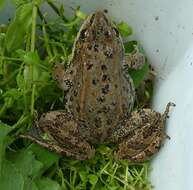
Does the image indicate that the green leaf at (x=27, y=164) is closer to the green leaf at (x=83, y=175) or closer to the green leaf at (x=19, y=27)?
the green leaf at (x=83, y=175)

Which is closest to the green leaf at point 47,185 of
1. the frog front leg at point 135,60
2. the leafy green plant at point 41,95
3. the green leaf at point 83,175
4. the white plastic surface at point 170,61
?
the leafy green plant at point 41,95

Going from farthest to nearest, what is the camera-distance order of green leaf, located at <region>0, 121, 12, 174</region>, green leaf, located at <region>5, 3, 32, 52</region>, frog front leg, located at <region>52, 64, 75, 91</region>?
frog front leg, located at <region>52, 64, 75, 91</region> → green leaf, located at <region>5, 3, 32, 52</region> → green leaf, located at <region>0, 121, 12, 174</region>

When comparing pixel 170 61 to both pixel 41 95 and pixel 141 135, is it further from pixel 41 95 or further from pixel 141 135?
pixel 41 95

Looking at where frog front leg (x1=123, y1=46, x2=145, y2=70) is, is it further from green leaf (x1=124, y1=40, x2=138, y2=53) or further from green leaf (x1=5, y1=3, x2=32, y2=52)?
green leaf (x1=5, y1=3, x2=32, y2=52)

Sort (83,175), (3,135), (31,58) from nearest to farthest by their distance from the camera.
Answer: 1. (3,135)
2. (31,58)
3. (83,175)

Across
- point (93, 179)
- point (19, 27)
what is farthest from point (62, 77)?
point (93, 179)

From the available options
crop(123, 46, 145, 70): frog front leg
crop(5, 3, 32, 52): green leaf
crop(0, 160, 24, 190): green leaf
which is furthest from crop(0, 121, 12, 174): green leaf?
crop(123, 46, 145, 70): frog front leg

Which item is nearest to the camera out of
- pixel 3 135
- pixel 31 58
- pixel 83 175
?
pixel 3 135

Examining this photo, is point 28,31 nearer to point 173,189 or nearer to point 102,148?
point 102,148
